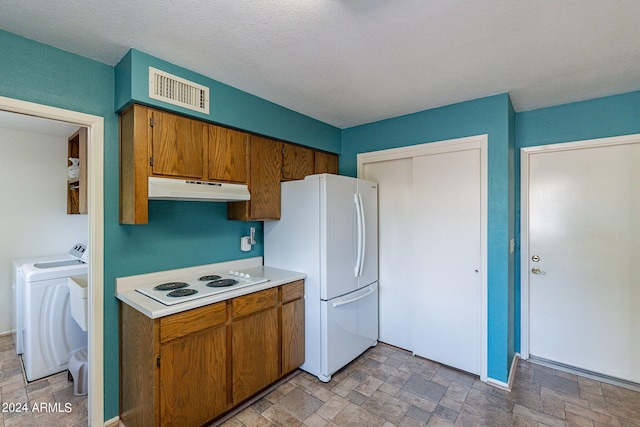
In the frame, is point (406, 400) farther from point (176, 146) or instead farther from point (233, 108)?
point (233, 108)

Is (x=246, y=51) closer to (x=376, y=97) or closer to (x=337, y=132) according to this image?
(x=376, y=97)

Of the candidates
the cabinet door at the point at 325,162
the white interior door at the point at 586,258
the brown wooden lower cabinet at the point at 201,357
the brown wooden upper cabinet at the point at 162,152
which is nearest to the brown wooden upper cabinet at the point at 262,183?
the brown wooden upper cabinet at the point at 162,152

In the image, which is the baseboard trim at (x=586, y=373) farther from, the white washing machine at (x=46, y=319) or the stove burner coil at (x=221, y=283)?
the white washing machine at (x=46, y=319)

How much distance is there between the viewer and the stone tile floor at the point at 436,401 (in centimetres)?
200

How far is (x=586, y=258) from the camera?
8.48 feet

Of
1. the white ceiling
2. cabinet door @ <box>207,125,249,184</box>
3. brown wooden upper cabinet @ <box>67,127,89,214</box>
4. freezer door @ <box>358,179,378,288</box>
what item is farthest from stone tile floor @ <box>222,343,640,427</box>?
the white ceiling

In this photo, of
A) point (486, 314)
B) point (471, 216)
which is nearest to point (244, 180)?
point (471, 216)

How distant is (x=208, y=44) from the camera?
1.73 meters

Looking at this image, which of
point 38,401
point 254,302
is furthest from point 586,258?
point 38,401

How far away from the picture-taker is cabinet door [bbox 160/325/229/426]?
5.48 ft

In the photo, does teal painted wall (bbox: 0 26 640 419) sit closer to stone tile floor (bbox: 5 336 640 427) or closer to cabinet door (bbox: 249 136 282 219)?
cabinet door (bbox: 249 136 282 219)

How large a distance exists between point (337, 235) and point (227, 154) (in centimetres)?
115

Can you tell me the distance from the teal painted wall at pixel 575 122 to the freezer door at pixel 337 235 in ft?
5.49

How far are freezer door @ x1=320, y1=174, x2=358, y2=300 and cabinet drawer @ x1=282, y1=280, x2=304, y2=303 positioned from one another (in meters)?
0.20
